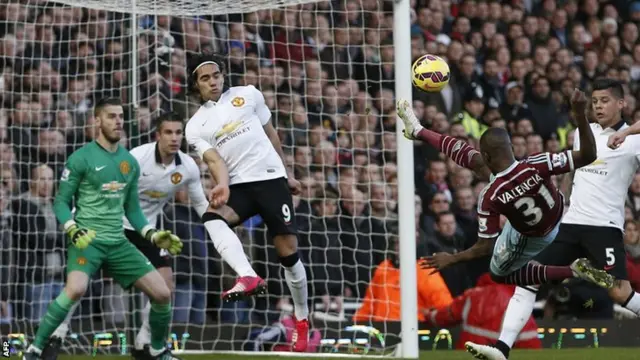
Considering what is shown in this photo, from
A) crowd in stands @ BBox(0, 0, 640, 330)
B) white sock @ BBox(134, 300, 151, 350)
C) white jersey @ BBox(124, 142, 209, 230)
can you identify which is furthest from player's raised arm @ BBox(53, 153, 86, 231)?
crowd in stands @ BBox(0, 0, 640, 330)

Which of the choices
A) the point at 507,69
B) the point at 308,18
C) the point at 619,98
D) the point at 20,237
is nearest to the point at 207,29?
the point at 308,18

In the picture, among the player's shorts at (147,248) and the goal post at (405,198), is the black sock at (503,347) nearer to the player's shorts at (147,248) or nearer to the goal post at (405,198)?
the goal post at (405,198)

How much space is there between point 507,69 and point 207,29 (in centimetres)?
431

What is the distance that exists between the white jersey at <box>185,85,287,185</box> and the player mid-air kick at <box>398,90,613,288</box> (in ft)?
5.97

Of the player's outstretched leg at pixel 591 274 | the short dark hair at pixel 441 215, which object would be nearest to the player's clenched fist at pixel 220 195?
the player's outstretched leg at pixel 591 274

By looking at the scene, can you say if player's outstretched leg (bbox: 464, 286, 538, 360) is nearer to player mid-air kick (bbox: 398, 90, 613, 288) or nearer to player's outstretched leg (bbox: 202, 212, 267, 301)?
player mid-air kick (bbox: 398, 90, 613, 288)

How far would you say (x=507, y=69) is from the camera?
1727 cm

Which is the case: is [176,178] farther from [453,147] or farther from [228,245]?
[453,147]

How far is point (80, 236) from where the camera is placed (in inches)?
407

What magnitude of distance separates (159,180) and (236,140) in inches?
61.6

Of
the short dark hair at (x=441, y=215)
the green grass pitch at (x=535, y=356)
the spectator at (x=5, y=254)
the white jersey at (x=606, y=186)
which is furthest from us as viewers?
the short dark hair at (x=441, y=215)

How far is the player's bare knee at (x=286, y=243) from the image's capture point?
10797mm

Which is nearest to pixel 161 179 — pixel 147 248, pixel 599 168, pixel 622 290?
pixel 147 248

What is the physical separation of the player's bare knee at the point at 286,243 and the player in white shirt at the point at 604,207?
2.00 meters
